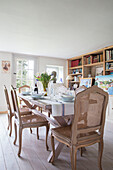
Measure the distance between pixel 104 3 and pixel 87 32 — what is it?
1.14 metres

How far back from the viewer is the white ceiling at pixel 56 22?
216 centimetres

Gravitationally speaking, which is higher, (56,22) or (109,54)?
(56,22)

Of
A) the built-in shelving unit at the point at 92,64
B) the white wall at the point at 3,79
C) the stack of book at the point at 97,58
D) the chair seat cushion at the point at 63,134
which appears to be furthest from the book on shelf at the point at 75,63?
the chair seat cushion at the point at 63,134

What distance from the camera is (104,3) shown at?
2084 millimetres

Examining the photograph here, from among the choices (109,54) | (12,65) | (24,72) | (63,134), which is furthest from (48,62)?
(63,134)

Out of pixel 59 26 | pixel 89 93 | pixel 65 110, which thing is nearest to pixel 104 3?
pixel 59 26

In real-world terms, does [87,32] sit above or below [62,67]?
above

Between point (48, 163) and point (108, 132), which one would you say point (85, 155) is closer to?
point (48, 163)

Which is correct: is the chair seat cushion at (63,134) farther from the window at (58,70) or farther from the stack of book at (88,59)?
the window at (58,70)

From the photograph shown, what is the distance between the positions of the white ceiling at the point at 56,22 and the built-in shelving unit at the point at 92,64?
600 mm

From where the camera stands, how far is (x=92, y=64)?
5098 millimetres

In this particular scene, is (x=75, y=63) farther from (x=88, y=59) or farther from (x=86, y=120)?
(x=86, y=120)

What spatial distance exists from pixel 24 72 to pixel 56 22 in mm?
3260

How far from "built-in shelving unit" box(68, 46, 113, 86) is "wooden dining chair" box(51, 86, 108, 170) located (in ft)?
10.5
